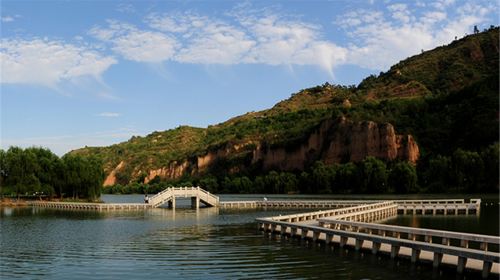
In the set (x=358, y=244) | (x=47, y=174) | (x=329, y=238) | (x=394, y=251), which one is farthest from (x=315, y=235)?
(x=47, y=174)

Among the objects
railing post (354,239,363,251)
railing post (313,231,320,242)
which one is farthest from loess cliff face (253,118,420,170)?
railing post (354,239,363,251)

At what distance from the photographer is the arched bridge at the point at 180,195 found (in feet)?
256

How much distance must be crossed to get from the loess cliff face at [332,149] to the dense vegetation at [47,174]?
70602 millimetres

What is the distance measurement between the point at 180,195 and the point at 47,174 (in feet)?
77.4

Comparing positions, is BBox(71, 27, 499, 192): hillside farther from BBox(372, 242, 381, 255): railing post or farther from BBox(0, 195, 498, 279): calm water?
BBox(372, 242, 381, 255): railing post

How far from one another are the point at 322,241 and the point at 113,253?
11.3 m

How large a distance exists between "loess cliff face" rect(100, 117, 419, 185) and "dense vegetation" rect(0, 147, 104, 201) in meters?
70.6

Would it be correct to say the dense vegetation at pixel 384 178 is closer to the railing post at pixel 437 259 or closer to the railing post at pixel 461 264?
the railing post at pixel 437 259

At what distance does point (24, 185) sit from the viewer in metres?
85.2

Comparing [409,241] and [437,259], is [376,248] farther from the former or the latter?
[437,259]

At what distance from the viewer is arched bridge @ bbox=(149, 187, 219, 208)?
78125 millimetres

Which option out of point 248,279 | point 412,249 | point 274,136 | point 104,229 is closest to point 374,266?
point 412,249

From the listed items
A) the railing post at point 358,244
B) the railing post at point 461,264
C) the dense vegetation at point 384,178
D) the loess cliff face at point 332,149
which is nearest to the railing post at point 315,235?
the railing post at point 358,244

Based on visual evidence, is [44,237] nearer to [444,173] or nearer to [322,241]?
[322,241]
